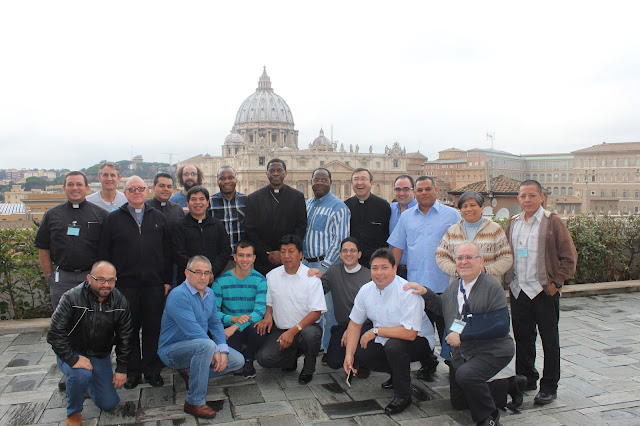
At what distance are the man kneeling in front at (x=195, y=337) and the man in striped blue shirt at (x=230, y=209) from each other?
103 centimetres

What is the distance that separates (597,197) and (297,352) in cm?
6642

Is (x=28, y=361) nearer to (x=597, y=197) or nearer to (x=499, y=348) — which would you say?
(x=499, y=348)

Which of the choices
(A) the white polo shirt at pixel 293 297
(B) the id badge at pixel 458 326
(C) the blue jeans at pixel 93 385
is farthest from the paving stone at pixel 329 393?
(C) the blue jeans at pixel 93 385

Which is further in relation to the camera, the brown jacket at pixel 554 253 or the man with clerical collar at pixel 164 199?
the man with clerical collar at pixel 164 199

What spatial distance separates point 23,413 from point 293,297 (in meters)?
2.07

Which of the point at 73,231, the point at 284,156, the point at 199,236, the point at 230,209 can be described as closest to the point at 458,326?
the point at 199,236

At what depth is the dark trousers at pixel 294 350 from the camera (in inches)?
154

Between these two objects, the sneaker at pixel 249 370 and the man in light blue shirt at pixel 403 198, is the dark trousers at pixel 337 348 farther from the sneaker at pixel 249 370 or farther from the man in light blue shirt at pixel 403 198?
the man in light blue shirt at pixel 403 198

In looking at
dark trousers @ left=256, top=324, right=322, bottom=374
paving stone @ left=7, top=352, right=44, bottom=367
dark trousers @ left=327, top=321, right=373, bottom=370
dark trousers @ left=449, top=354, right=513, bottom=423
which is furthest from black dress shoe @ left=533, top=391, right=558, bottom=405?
paving stone @ left=7, top=352, right=44, bottom=367

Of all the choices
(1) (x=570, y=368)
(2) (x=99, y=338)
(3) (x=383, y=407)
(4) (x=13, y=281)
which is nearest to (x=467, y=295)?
(3) (x=383, y=407)

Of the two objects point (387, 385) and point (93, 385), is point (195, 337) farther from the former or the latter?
point (387, 385)

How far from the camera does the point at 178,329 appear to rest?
3.66 m

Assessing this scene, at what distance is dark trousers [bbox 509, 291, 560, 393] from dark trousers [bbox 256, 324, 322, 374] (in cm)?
157

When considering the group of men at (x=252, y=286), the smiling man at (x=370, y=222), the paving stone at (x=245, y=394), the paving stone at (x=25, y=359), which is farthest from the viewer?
the smiling man at (x=370, y=222)
